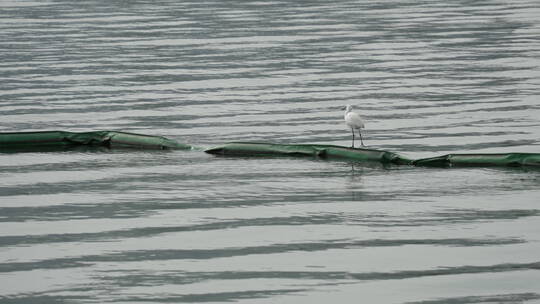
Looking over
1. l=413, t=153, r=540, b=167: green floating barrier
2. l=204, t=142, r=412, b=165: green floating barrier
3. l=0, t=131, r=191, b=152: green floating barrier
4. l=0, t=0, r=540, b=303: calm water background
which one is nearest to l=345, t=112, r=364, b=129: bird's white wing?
l=204, t=142, r=412, b=165: green floating barrier

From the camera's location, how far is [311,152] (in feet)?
48.9

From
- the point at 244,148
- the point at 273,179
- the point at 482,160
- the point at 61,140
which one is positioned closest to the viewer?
the point at 273,179

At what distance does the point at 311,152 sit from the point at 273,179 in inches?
47.6

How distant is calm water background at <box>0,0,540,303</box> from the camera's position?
9.84 meters

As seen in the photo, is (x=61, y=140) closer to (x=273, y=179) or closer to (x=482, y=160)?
(x=273, y=179)

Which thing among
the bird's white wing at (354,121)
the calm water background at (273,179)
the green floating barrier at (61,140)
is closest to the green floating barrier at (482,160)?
the calm water background at (273,179)

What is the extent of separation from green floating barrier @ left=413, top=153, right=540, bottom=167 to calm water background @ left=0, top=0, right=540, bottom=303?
156 mm

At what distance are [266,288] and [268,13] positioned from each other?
26.8m

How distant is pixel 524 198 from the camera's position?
1249 centimetres

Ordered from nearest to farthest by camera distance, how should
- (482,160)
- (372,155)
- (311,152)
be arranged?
(482,160) → (372,155) → (311,152)

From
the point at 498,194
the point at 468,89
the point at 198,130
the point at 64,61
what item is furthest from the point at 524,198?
the point at 64,61

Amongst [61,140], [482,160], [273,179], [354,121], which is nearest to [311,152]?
[354,121]

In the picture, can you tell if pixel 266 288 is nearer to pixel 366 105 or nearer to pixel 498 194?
pixel 498 194

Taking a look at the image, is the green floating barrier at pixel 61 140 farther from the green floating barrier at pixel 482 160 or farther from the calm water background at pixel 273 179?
the green floating barrier at pixel 482 160
